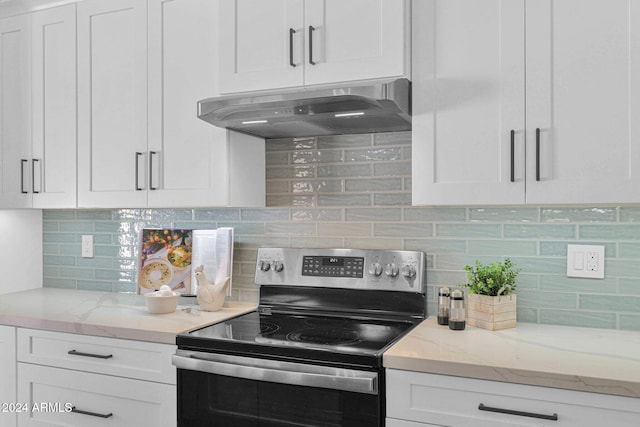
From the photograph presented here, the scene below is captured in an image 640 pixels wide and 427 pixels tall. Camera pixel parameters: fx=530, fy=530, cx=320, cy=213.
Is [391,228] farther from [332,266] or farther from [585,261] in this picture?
[585,261]

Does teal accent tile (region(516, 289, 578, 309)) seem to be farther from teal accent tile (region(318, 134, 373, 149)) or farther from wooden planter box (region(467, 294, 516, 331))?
teal accent tile (region(318, 134, 373, 149))

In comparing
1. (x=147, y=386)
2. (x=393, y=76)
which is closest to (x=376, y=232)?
(x=393, y=76)

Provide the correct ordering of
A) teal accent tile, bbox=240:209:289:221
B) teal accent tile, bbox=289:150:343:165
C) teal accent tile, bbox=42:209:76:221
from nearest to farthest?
teal accent tile, bbox=289:150:343:165, teal accent tile, bbox=240:209:289:221, teal accent tile, bbox=42:209:76:221

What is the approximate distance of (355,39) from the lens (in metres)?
1.85

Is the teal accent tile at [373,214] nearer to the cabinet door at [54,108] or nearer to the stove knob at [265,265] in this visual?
the stove knob at [265,265]

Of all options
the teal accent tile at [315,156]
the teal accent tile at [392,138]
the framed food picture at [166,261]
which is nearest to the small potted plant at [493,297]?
the teal accent tile at [392,138]

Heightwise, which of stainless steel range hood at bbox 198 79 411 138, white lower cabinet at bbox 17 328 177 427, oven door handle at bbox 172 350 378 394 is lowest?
white lower cabinet at bbox 17 328 177 427

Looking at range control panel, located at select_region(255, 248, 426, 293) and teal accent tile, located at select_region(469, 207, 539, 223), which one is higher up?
teal accent tile, located at select_region(469, 207, 539, 223)

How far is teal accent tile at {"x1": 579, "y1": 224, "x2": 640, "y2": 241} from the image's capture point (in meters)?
1.86

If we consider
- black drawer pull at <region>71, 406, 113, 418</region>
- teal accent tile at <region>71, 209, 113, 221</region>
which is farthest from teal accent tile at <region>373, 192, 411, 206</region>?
teal accent tile at <region>71, 209, 113, 221</region>

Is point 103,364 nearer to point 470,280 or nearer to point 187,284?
point 187,284

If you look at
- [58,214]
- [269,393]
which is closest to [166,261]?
[58,214]

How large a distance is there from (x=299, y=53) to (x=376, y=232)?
0.80 metres

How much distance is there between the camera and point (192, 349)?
1.83 metres
